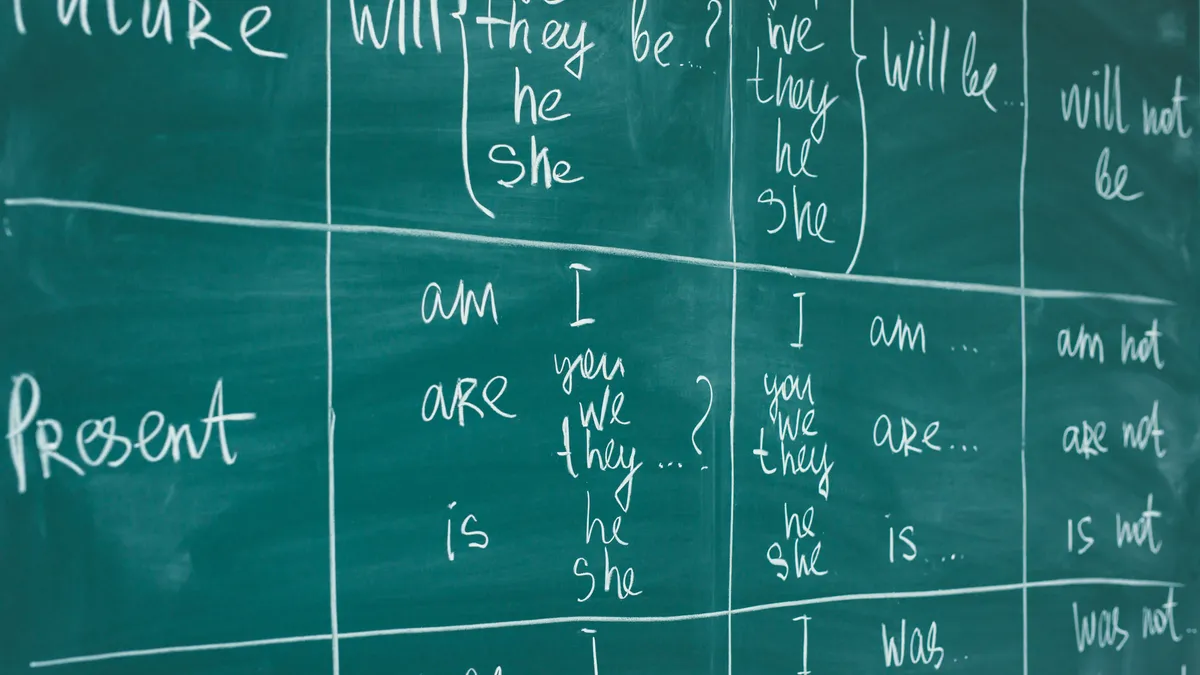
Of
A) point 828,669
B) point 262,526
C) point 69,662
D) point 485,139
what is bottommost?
point 828,669

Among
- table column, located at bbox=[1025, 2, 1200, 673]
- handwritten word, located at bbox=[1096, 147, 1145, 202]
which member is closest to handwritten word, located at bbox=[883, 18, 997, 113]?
table column, located at bbox=[1025, 2, 1200, 673]

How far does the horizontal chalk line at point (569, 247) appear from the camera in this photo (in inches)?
51.1

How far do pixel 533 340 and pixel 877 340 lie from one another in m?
0.61

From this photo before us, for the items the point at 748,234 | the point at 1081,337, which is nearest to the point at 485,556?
the point at 748,234

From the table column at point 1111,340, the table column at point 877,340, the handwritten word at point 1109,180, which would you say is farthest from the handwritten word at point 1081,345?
the handwritten word at point 1109,180

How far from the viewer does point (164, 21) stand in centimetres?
133

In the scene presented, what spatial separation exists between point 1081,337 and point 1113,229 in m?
0.22

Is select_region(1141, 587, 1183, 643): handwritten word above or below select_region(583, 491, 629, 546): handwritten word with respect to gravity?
below

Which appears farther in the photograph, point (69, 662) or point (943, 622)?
point (943, 622)

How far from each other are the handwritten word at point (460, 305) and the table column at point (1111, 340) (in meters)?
1.02

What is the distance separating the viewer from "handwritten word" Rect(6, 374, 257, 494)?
4.11ft

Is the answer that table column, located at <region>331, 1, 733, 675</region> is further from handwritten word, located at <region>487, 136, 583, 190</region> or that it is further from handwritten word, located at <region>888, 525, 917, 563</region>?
handwritten word, located at <region>888, 525, 917, 563</region>

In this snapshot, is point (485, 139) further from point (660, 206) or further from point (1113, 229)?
point (1113, 229)

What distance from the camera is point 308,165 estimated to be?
1.41 metres
